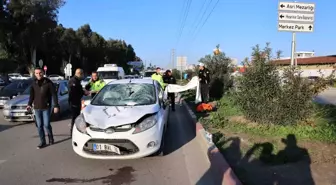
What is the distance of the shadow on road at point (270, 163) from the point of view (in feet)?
16.0

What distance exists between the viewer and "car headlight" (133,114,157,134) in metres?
5.96

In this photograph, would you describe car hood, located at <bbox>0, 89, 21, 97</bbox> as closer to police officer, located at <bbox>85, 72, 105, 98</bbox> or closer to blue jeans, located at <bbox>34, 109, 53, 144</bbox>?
police officer, located at <bbox>85, 72, 105, 98</bbox>

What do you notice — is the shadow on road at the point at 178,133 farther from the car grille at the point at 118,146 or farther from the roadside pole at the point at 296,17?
the roadside pole at the point at 296,17

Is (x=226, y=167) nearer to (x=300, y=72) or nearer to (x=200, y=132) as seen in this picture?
(x=200, y=132)

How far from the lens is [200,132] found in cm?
799

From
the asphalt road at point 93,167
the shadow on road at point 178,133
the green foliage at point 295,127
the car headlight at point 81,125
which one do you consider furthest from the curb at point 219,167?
the car headlight at point 81,125

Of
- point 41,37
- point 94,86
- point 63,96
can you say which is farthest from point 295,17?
point 41,37

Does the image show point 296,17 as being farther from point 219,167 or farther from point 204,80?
point 204,80

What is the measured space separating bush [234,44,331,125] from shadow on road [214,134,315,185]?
961mm

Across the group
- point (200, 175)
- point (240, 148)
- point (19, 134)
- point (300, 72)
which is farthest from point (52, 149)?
point (300, 72)

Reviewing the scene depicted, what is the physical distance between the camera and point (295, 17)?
8.14 metres

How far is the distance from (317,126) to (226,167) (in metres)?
3.73

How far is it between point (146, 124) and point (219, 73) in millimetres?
12243

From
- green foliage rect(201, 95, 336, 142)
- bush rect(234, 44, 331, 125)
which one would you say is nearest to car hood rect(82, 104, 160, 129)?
green foliage rect(201, 95, 336, 142)
